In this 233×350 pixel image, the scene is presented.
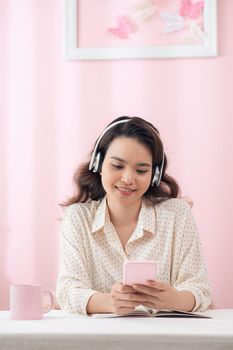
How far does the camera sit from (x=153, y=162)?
2.23 meters

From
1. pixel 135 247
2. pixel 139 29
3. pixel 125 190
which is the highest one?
pixel 139 29

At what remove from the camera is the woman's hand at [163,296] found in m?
1.83

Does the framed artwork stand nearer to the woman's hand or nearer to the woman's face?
the woman's face

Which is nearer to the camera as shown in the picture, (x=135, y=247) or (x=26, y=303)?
(x=26, y=303)

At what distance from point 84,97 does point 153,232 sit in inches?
52.5

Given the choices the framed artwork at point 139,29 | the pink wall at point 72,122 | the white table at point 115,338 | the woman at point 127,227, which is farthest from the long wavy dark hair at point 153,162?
the framed artwork at point 139,29

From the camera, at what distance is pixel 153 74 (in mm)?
3348

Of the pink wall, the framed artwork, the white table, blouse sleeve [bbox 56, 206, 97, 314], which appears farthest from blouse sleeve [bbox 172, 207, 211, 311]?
the framed artwork

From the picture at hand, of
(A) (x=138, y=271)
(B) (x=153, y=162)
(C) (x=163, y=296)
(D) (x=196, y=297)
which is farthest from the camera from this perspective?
(B) (x=153, y=162)

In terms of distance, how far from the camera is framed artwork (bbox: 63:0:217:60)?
3318 millimetres

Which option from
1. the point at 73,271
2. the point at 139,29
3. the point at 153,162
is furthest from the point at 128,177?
the point at 139,29

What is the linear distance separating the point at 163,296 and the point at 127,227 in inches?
15.4

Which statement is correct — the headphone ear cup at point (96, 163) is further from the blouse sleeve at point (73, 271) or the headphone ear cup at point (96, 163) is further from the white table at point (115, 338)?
the white table at point (115, 338)

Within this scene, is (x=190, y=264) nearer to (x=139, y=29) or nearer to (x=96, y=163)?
(x=96, y=163)
